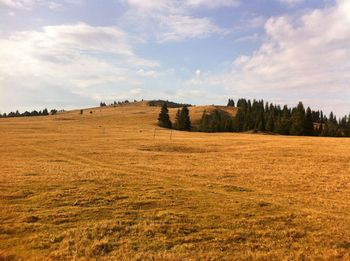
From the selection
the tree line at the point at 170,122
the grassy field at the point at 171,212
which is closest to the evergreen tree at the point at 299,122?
the tree line at the point at 170,122

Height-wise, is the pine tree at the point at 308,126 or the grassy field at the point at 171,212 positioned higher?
the pine tree at the point at 308,126

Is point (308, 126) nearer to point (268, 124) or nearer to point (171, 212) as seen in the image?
point (268, 124)

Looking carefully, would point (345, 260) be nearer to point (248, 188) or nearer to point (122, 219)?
point (122, 219)

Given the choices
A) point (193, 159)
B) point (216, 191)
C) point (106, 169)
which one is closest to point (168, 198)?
point (216, 191)

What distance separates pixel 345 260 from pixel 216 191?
39.8 feet

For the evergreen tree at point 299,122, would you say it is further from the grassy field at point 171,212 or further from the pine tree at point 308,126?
the grassy field at point 171,212

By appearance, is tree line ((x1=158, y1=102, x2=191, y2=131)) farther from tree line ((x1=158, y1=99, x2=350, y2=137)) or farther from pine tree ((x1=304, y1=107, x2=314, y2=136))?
pine tree ((x1=304, y1=107, x2=314, y2=136))

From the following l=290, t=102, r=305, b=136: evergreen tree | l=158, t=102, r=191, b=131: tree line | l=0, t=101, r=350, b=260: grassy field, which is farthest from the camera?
l=158, t=102, r=191, b=131: tree line

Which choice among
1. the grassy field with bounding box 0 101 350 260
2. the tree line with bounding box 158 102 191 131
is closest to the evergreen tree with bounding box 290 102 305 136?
the tree line with bounding box 158 102 191 131

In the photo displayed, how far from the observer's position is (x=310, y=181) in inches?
1272

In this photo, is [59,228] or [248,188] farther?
[248,188]

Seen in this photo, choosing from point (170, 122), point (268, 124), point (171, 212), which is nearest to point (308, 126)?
point (268, 124)

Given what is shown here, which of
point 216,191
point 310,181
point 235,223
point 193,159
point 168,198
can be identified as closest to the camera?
point 235,223

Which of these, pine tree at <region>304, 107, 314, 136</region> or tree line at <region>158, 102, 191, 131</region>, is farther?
tree line at <region>158, 102, 191, 131</region>
